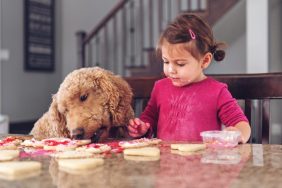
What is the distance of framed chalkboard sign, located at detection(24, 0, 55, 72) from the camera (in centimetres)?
596

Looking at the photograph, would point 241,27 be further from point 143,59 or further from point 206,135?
point 206,135

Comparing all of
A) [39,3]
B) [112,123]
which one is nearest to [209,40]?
[112,123]

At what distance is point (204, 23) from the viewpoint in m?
1.36

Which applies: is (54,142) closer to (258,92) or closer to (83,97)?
(83,97)

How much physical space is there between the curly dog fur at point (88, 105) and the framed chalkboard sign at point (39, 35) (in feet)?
16.1

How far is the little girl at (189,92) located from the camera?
1.28 m

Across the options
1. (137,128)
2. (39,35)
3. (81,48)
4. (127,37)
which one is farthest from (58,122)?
(39,35)

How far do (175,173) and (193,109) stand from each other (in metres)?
0.71

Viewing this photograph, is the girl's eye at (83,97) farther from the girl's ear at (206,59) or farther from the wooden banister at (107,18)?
the wooden banister at (107,18)

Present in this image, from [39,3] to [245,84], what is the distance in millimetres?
5248

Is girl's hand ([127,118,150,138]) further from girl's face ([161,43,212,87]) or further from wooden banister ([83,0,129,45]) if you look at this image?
wooden banister ([83,0,129,45])

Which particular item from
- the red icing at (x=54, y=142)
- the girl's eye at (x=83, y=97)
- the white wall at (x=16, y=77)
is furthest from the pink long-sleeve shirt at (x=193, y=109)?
the white wall at (x=16, y=77)

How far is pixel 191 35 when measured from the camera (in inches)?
51.3

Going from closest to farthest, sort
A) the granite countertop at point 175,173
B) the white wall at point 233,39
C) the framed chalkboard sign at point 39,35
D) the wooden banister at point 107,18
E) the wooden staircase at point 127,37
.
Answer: the granite countertop at point 175,173
the white wall at point 233,39
the wooden banister at point 107,18
the wooden staircase at point 127,37
the framed chalkboard sign at point 39,35
